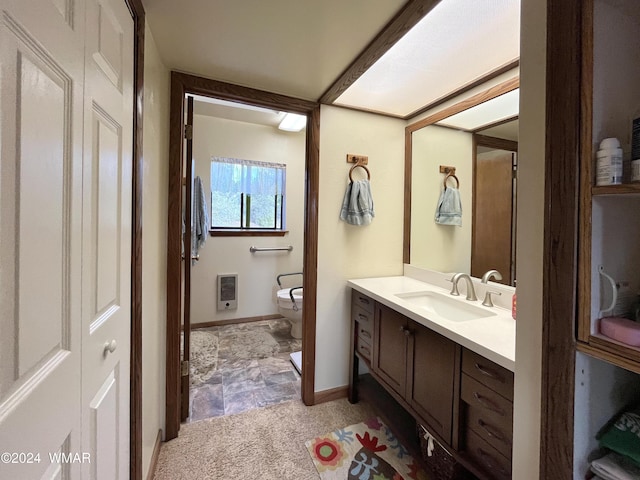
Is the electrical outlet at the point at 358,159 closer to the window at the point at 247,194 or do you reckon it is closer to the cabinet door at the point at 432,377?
the cabinet door at the point at 432,377

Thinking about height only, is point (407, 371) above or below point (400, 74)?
below

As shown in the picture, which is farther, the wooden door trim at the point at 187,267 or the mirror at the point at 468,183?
the wooden door trim at the point at 187,267

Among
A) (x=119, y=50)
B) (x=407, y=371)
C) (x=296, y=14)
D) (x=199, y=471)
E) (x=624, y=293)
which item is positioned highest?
(x=296, y=14)

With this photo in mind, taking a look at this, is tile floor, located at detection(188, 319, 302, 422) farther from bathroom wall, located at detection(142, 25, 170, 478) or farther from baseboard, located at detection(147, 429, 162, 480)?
bathroom wall, located at detection(142, 25, 170, 478)

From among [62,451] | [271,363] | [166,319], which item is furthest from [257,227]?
[62,451]

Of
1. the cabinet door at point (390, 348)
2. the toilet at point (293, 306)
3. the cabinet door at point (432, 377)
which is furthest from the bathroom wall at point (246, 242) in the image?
the cabinet door at point (432, 377)

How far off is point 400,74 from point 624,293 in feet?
4.70

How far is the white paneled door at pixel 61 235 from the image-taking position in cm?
42

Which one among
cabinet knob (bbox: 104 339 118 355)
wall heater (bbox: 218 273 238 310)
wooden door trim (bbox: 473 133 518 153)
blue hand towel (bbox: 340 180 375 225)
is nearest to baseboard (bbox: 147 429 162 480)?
cabinet knob (bbox: 104 339 118 355)

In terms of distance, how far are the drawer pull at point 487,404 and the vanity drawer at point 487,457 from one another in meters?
0.14

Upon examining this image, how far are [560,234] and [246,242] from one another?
122 inches

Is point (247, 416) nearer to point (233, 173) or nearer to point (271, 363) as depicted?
point (271, 363)

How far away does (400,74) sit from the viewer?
155 centimetres

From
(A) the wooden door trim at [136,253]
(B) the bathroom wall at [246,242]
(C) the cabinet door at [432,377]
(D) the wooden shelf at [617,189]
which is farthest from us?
(B) the bathroom wall at [246,242]
